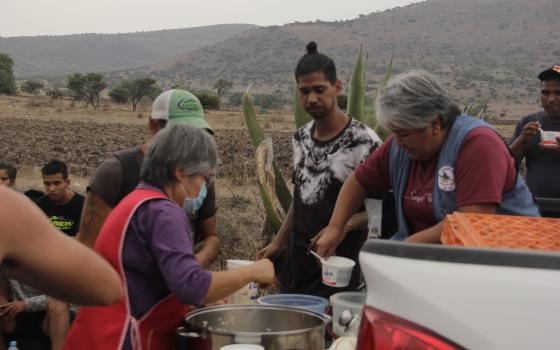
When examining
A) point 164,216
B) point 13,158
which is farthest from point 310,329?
point 13,158

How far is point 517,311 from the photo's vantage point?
1571 mm

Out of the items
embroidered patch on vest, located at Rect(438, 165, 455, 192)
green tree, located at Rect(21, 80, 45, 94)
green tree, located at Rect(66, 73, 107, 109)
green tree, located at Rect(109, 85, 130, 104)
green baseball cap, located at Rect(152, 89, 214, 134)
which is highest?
green baseball cap, located at Rect(152, 89, 214, 134)

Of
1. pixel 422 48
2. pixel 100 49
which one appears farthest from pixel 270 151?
pixel 100 49

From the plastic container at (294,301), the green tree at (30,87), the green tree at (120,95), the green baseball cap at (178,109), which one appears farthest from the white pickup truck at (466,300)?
the green tree at (30,87)

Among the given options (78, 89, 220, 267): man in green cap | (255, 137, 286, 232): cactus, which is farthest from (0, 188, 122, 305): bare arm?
(255, 137, 286, 232): cactus

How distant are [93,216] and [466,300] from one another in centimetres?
247

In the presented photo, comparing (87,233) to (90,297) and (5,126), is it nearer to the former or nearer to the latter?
(90,297)

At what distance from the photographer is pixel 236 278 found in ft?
9.96

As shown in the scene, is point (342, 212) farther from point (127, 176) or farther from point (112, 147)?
point (112, 147)

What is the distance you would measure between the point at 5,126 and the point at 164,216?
29.1 m

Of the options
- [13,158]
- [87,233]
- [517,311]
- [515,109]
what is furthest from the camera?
[515,109]

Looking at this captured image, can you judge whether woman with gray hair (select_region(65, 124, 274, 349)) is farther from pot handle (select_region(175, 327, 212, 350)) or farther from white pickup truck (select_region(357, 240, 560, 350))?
white pickup truck (select_region(357, 240, 560, 350))

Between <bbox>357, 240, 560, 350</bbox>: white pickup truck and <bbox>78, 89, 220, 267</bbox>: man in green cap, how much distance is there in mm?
2075

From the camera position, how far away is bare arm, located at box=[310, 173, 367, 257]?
3.89 m
